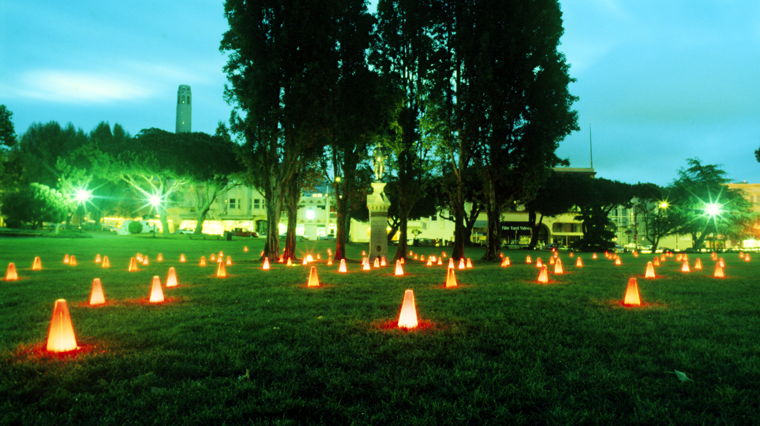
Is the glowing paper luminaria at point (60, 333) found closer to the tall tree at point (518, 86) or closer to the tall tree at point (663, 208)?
the tall tree at point (518, 86)

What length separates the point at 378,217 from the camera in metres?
21.2

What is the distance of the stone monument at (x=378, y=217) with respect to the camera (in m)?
21.0

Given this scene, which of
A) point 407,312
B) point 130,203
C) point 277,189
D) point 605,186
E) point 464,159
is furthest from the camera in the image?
point 130,203

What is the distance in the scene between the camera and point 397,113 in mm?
19625

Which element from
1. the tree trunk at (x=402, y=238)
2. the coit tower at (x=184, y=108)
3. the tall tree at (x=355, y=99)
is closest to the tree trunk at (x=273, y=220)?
the tall tree at (x=355, y=99)

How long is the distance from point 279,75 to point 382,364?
15684 mm

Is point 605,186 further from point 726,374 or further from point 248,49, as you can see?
point 726,374

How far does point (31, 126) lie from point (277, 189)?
6936 centimetres

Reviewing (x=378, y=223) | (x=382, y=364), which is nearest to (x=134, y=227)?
(x=378, y=223)

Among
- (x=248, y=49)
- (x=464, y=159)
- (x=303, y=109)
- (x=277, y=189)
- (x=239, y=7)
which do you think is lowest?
(x=277, y=189)

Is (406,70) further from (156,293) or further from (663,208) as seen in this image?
(663,208)

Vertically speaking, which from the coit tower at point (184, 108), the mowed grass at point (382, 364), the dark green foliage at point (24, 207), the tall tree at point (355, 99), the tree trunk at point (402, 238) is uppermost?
the coit tower at point (184, 108)

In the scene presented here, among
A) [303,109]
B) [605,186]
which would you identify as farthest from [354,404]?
[605,186]

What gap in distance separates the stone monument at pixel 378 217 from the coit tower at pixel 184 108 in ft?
415
